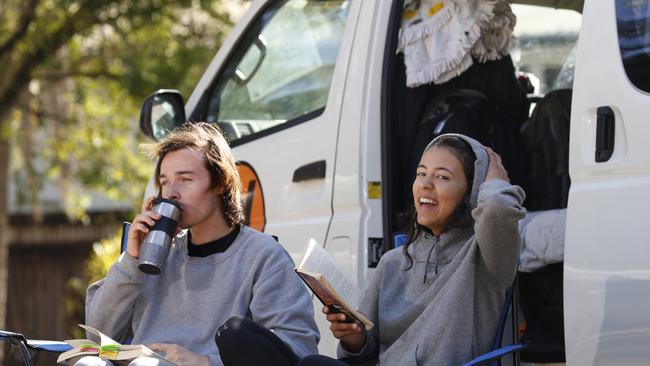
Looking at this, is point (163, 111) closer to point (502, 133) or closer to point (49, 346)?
point (502, 133)

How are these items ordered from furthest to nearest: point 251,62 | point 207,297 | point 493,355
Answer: point 251,62
point 207,297
point 493,355

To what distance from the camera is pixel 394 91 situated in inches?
176

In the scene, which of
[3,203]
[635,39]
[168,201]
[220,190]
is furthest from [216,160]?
[3,203]

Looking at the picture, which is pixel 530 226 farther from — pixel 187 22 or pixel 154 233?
pixel 187 22

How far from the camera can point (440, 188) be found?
343cm

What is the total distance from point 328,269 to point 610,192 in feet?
2.83

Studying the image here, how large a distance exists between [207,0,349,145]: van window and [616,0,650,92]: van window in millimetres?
1675

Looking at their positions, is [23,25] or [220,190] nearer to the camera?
[220,190]

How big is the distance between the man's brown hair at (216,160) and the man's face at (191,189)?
2cm

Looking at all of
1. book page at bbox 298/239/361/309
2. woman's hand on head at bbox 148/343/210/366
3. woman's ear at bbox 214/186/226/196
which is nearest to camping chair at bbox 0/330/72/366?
woman's hand on head at bbox 148/343/210/366

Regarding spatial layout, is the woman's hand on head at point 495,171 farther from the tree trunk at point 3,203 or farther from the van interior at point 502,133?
the tree trunk at point 3,203

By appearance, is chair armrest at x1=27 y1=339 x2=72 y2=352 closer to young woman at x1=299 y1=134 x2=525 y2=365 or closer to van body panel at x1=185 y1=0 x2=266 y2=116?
young woman at x1=299 y1=134 x2=525 y2=365

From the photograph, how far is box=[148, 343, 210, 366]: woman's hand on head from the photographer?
10.6ft

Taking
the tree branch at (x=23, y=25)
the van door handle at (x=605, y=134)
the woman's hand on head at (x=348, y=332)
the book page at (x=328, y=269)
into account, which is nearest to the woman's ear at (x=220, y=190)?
the book page at (x=328, y=269)
